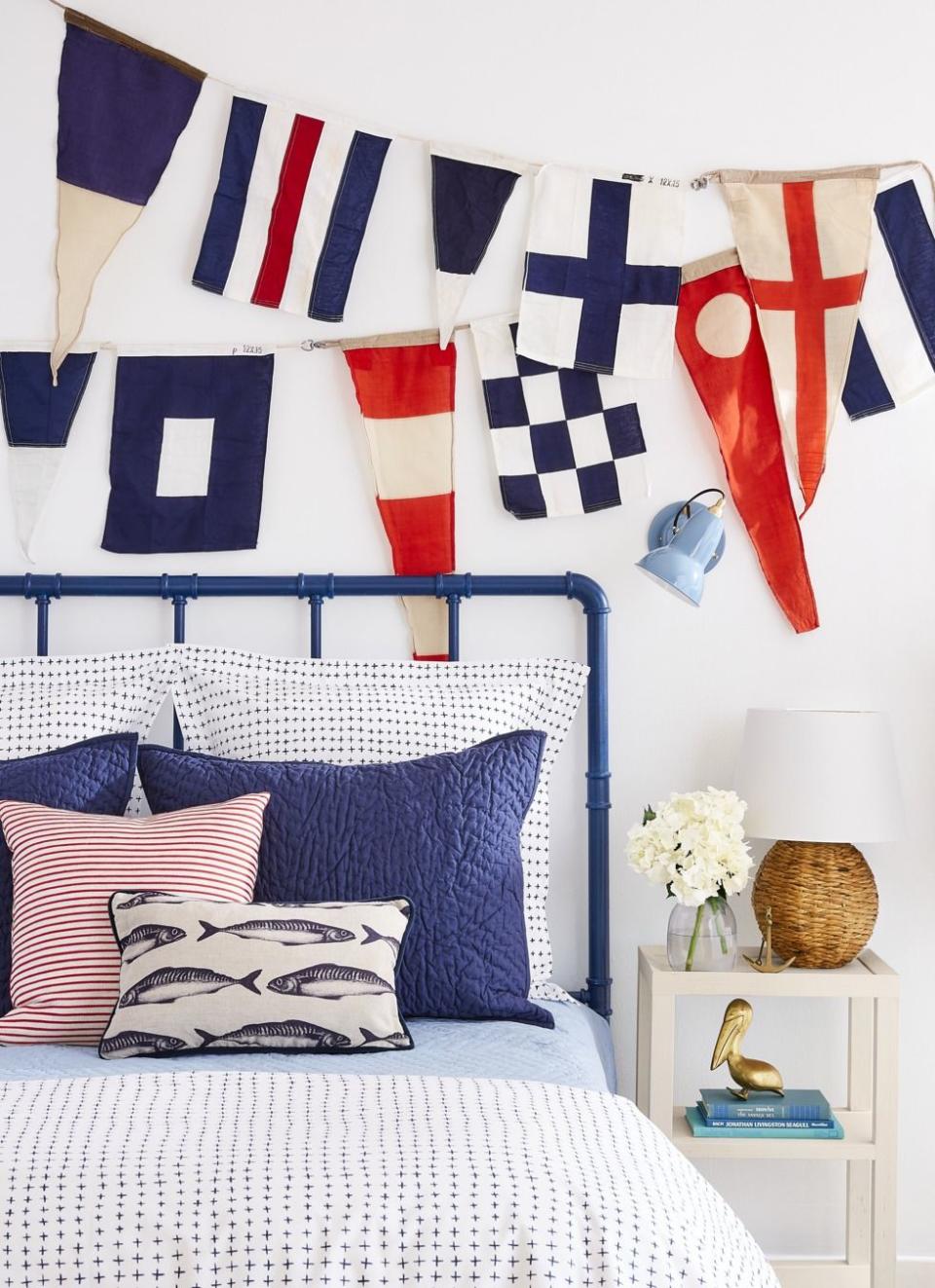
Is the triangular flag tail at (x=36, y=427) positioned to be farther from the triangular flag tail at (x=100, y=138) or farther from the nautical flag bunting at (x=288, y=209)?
the nautical flag bunting at (x=288, y=209)

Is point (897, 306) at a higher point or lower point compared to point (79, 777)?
higher

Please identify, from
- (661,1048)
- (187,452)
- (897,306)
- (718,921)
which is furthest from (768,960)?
(187,452)

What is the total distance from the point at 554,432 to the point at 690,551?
14.6 inches

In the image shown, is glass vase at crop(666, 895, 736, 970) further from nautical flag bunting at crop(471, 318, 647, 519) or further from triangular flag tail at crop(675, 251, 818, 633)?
nautical flag bunting at crop(471, 318, 647, 519)

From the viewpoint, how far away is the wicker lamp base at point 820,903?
2.05 meters

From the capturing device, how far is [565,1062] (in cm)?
161

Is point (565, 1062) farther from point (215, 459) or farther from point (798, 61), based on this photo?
point (798, 61)

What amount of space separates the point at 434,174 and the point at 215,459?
673 millimetres

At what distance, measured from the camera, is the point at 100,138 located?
2355 mm

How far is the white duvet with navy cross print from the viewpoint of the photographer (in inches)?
40.3

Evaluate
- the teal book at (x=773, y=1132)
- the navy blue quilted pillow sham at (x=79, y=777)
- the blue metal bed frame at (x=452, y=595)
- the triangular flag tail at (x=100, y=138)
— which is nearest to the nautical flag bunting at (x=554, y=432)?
the blue metal bed frame at (x=452, y=595)

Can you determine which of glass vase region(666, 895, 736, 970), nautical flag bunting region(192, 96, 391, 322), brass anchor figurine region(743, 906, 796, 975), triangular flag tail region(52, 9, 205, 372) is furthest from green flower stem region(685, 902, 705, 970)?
triangular flag tail region(52, 9, 205, 372)

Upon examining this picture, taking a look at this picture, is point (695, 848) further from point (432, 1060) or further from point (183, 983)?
point (183, 983)

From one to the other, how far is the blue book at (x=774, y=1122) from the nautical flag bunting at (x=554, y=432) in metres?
1.08
